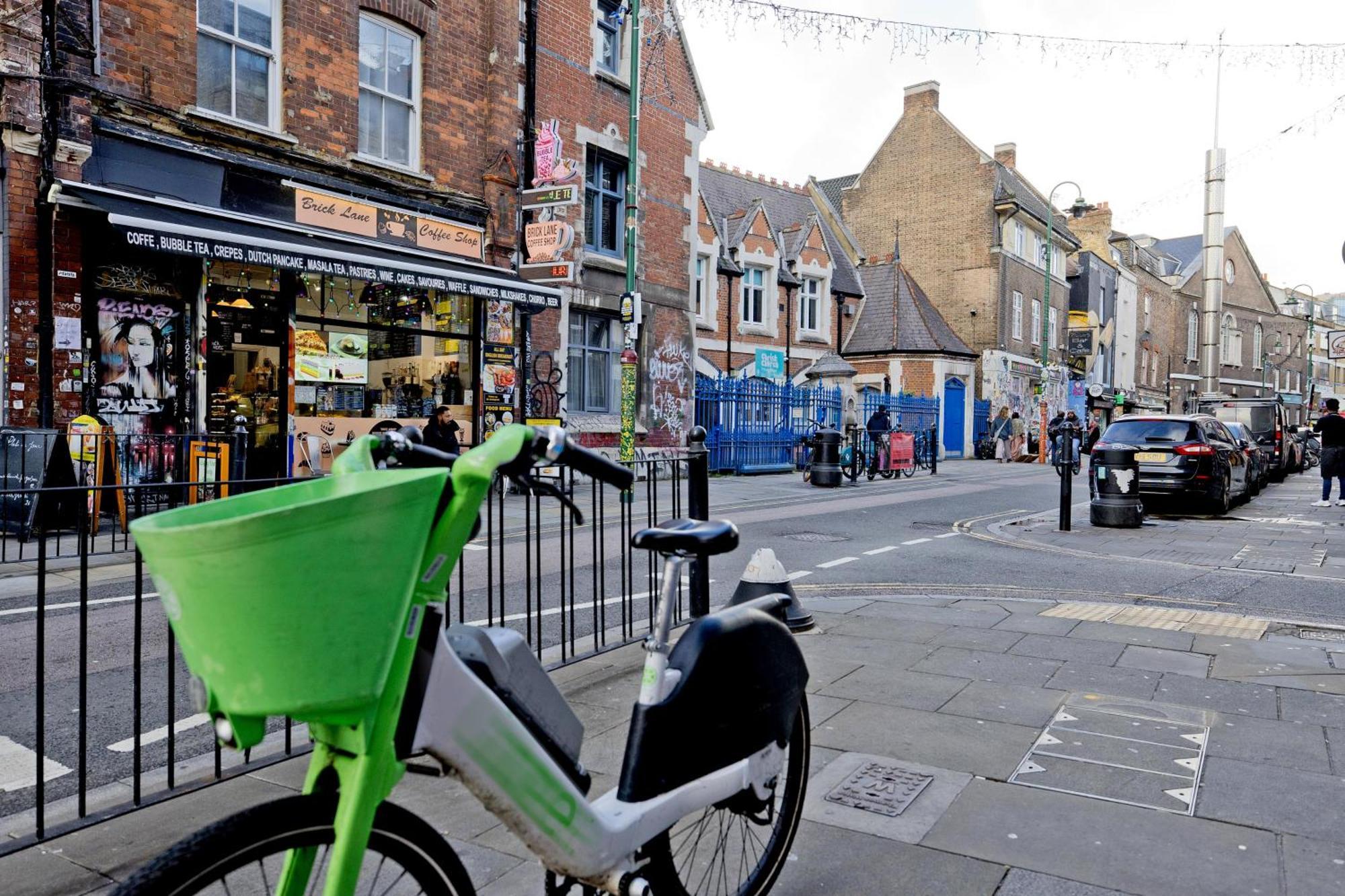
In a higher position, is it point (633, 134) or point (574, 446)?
point (633, 134)

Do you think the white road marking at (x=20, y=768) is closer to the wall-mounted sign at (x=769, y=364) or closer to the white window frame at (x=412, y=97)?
the white window frame at (x=412, y=97)

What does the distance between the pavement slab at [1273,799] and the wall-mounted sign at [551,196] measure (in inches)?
532

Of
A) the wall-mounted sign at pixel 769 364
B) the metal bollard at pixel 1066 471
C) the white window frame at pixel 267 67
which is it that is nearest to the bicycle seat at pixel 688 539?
the metal bollard at pixel 1066 471

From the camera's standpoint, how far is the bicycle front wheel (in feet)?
4.81

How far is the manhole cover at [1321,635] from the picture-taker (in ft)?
20.2

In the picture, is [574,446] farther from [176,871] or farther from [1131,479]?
[1131,479]

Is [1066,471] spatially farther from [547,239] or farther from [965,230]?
[965,230]

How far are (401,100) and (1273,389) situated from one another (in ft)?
253

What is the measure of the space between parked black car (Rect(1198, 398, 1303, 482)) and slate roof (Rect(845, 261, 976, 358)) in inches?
353

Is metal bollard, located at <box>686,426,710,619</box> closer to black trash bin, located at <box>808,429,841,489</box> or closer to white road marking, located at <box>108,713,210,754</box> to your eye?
white road marking, located at <box>108,713,210,754</box>

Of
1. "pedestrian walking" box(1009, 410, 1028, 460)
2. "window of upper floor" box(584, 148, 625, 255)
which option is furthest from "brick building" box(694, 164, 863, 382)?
"pedestrian walking" box(1009, 410, 1028, 460)

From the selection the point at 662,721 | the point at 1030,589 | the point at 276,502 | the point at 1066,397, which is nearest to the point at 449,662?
the point at 276,502

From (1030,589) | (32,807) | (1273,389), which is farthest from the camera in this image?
(1273,389)

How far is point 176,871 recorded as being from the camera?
145 centimetres
